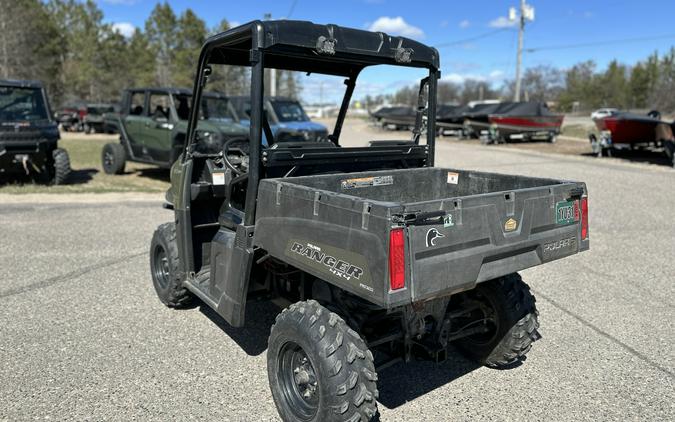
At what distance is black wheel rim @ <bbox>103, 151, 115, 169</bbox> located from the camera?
13.2 metres

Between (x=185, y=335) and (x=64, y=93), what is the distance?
48.7 metres

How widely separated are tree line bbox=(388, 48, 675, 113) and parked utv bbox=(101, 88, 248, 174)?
4837cm

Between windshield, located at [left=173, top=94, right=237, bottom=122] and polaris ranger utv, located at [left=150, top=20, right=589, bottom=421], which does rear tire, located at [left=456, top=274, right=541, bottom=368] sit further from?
windshield, located at [left=173, top=94, right=237, bottom=122]

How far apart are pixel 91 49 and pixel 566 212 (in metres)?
48.7

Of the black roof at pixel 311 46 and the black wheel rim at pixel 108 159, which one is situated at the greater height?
the black roof at pixel 311 46

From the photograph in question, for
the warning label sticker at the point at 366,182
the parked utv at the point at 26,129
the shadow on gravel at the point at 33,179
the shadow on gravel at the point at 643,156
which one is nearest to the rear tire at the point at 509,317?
the warning label sticker at the point at 366,182

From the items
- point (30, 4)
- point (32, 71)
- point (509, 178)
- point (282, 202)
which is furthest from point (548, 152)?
point (30, 4)

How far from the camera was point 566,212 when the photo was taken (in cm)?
307

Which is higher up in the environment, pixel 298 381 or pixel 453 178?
pixel 453 178

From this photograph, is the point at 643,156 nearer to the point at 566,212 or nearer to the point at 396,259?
the point at 566,212

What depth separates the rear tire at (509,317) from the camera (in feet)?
11.4

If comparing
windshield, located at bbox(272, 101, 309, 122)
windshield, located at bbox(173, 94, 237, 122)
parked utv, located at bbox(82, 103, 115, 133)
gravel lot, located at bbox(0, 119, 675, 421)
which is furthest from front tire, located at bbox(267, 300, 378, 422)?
parked utv, located at bbox(82, 103, 115, 133)

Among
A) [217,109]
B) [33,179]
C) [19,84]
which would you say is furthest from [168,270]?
[33,179]

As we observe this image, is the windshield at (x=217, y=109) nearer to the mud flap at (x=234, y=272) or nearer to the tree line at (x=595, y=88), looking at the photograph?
the mud flap at (x=234, y=272)
